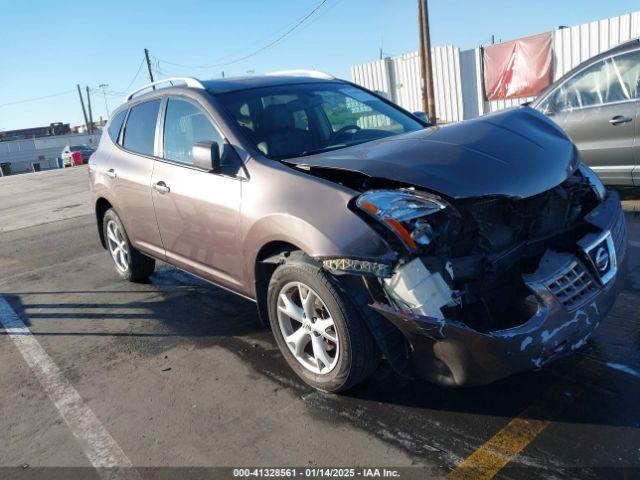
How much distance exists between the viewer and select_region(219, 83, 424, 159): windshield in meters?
3.85

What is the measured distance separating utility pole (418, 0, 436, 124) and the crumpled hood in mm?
12360

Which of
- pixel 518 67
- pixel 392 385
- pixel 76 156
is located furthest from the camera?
pixel 76 156

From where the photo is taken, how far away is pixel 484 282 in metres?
2.88

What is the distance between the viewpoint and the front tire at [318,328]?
2.90 m

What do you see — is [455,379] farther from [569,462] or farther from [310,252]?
[310,252]

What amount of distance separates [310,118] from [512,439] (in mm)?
2545

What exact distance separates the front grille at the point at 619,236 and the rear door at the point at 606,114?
3358 mm

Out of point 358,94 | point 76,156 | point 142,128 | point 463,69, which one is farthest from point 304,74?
point 76,156

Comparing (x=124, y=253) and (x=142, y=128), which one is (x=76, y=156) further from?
(x=142, y=128)

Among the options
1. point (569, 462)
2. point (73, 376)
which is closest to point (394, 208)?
point (569, 462)

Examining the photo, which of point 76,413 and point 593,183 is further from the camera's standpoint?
point 593,183

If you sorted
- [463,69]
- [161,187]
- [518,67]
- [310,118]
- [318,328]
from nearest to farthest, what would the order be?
1. [318,328]
2. [310,118]
3. [161,187]
4. [518,67]
5. [463,69]

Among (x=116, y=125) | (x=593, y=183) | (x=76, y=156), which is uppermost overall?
(x=116, y=125)

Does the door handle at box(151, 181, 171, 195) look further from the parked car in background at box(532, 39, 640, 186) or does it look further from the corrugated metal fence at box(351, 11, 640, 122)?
the corrugated metal fence at box(351, 11, 640, 122)
